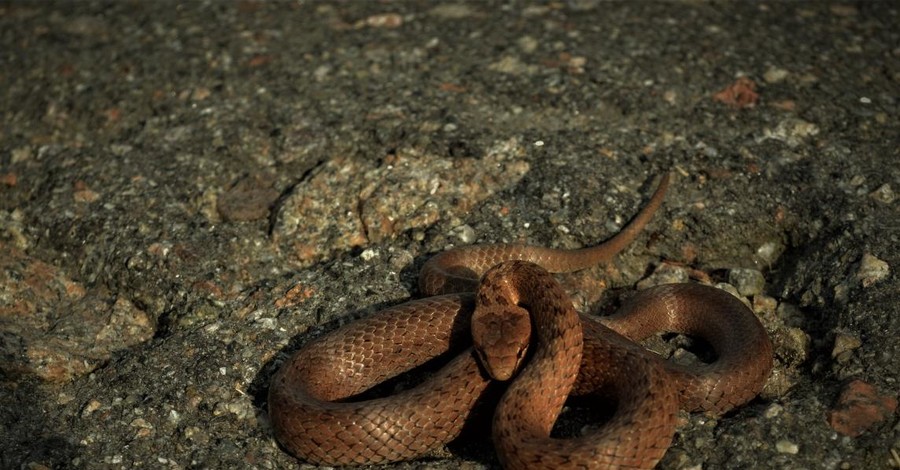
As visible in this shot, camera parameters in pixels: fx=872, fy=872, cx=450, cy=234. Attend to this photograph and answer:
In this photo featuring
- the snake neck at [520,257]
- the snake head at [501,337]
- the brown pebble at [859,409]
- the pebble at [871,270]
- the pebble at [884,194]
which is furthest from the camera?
the pebble at [884,194]

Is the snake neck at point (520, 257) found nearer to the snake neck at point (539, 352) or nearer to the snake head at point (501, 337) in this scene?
the snake neck at point (539, 352)

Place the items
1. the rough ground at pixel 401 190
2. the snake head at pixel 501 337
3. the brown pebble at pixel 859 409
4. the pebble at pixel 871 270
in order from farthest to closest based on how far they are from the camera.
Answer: the pebble at pixel 871 270 < the rough ground at pixel 401 190 < the snake head at pixel 501 337 < the brown pebble at pixel 859 409

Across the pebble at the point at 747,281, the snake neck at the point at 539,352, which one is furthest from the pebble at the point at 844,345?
the snake neck at the point at 539,352

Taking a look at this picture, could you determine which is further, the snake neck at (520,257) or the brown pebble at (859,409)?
the snake neck at (520,257)

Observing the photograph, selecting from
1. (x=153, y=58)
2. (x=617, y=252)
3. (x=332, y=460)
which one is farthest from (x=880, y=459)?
(x=153, y=58)

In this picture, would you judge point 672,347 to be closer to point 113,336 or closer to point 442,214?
point 442,214

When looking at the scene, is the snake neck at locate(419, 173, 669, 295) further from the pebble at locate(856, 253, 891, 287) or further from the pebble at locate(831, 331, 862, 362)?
the pebble at locate(831, 331, 862, 362)
